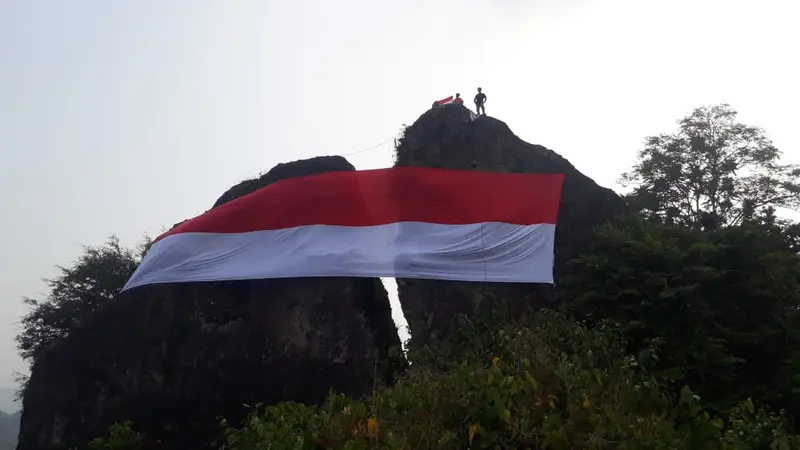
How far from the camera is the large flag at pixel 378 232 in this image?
10.8 m

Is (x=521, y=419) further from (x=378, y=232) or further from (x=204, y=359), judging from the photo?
(x=204, y=359)

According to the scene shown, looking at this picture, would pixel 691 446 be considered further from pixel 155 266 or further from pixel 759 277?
pixel 155 266

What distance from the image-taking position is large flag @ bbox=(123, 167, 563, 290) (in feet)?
35.5

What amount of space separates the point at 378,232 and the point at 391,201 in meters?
0.75

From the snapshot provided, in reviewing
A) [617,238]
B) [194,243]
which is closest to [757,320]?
[617,238]

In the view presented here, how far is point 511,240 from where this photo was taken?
11.0m

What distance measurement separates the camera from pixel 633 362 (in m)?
7.53

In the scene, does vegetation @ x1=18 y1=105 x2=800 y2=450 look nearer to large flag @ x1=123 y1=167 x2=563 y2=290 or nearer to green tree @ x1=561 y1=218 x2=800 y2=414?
green tree @ x1=561 y1=218 x2=800 y2=414

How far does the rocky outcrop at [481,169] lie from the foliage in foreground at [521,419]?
5.13m

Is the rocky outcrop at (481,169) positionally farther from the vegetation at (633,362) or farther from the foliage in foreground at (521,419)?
the foliage in foreground at (521,419)

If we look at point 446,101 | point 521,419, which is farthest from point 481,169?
point 521,419

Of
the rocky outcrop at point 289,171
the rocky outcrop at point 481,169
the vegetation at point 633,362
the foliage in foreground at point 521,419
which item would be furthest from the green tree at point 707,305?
the rocky outcrop at point 289,171

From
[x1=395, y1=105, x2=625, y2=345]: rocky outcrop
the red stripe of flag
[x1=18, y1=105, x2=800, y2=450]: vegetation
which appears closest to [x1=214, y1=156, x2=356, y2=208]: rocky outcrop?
the red stripe of flag

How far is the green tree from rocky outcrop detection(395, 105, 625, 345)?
1196 mm
